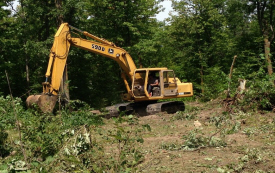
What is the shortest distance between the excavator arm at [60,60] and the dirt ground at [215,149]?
3.67 meters

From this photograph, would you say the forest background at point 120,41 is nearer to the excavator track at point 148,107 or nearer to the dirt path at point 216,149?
the excavator track at point 148,107

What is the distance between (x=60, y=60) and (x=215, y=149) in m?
7.60

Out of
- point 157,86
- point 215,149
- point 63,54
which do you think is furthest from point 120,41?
point 215,149

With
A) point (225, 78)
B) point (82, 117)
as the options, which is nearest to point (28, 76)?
point (225, 78)

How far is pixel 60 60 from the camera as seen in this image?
496 inches

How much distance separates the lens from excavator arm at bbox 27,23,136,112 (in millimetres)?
11055

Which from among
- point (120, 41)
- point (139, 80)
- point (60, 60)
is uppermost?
point (120, 41)

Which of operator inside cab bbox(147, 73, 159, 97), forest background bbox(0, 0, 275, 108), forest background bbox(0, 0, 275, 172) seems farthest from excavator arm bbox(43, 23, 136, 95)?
forest background bbox(0, 0, 275, 108)

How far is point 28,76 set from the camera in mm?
23875

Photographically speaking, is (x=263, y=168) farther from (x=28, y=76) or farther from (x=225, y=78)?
(x=28, y=76)

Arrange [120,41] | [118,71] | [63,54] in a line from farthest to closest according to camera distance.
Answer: [118,71], [120,41], [63,54]

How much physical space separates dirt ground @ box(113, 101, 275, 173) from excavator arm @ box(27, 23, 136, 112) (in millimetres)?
3666

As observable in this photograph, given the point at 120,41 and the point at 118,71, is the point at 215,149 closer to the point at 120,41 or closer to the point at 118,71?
the point at 120,41

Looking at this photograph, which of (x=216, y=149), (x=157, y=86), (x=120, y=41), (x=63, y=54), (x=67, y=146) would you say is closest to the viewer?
(x=67, y=146)
